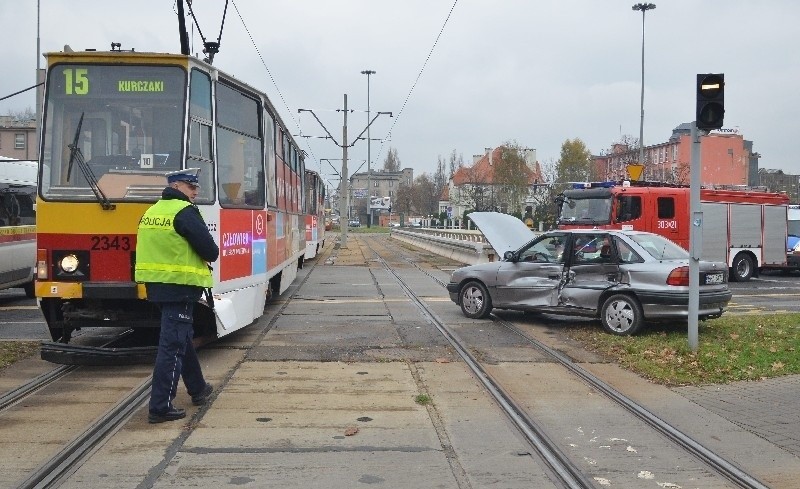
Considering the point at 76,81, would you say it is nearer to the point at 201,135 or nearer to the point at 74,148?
the point at 74,148

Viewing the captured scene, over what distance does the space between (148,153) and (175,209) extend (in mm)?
2525

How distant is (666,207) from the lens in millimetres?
23234

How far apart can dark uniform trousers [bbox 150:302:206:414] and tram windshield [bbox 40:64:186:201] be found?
2374 mm

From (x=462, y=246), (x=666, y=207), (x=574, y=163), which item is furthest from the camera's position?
(x=574, y=163)

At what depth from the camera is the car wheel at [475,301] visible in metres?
13.9

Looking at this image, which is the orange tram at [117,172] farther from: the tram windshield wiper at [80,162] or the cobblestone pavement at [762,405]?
the cobblestone pavement at [762,405]

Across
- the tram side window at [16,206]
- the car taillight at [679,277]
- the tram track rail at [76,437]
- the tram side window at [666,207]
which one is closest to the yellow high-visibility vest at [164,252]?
the tram track rail at [76,437]

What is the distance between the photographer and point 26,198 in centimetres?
1820

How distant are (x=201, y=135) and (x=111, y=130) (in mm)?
942

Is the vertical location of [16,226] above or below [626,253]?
above

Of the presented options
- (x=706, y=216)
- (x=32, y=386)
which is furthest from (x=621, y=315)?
(x=706, y=216)

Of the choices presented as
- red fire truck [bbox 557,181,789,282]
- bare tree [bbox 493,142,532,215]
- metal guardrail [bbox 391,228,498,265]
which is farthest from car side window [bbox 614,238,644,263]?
bare tree [bbox 493,142,532,215]

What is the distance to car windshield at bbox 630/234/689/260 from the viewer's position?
40.1 ft

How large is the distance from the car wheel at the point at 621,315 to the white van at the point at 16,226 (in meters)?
10.6
